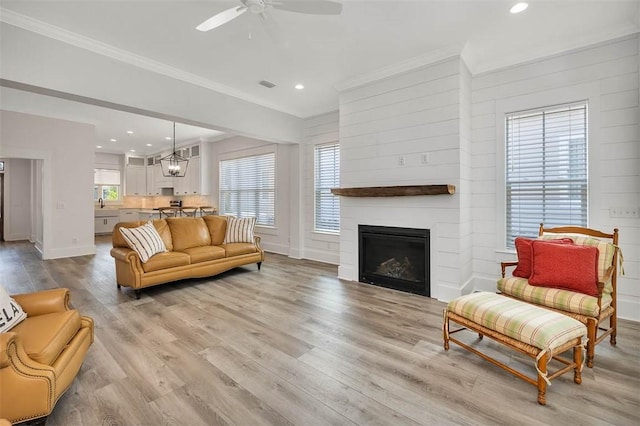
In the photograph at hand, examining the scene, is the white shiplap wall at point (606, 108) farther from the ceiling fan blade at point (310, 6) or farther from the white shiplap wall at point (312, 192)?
the white shiplap wall at point (312, 192)

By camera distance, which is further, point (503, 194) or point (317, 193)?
point (317, 193)

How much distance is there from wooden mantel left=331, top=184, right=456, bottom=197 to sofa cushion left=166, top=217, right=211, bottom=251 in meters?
2.37

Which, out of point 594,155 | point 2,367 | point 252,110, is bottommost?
point 2,367

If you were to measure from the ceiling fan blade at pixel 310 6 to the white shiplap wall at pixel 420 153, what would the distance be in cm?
185

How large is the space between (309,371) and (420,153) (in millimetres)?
2875

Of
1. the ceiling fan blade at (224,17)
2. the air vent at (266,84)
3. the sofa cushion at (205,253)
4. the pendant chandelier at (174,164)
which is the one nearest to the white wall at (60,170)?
the pendant chandelier at (174,164)

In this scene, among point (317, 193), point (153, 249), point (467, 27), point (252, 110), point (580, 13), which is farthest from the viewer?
point (317, 193)

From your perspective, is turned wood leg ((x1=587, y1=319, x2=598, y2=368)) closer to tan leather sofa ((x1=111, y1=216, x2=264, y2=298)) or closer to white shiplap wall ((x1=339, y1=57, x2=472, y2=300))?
white shiplap wall ((x1=339, y1=57, x2=472, y2=300))

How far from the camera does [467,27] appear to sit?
310cm

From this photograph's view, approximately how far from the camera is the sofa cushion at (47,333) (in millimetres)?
1631

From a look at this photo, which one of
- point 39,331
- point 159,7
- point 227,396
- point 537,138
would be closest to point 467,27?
point 537,138

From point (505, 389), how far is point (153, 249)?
13.5 ft

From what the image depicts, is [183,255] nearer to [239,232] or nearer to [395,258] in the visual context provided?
[239,232]

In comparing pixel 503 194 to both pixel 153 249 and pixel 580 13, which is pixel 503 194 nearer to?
pixel 580 13
